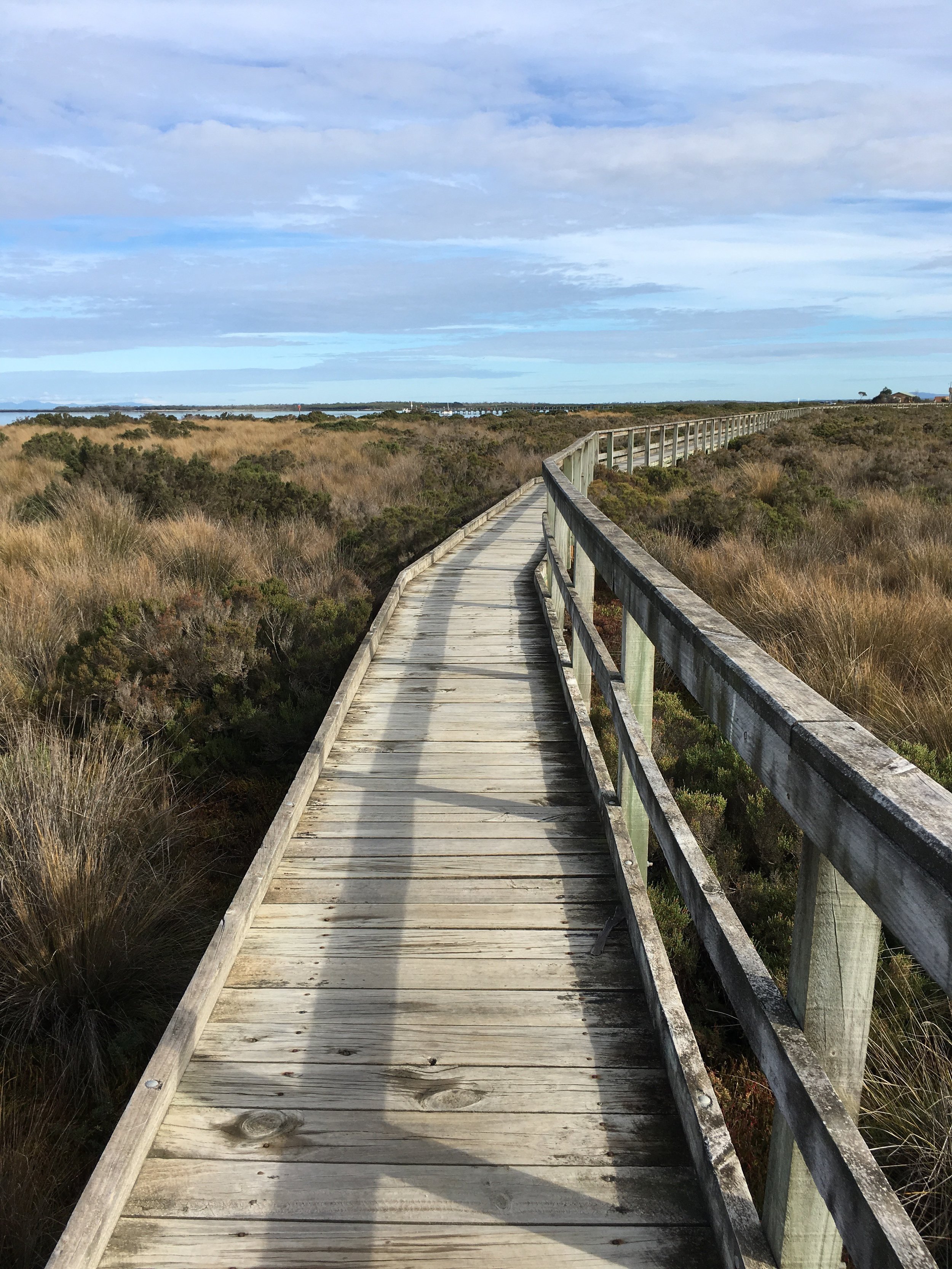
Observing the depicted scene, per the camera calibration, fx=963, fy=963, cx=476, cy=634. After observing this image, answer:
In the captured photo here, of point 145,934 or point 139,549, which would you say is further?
point 139,549

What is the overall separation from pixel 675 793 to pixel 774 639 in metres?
2.49

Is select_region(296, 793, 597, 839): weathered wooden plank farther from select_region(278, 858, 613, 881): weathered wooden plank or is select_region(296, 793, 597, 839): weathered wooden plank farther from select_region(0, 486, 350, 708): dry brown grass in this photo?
select_region(0, 486, 350, 708): dry brown grass

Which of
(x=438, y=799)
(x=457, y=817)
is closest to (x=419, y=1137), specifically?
(x=457, y=817)

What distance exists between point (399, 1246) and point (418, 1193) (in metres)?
0.14

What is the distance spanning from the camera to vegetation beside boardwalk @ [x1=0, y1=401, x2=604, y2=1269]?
3.53 m

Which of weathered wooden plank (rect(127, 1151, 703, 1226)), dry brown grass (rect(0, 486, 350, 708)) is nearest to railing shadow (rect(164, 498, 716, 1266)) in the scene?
weathered wooden plank (rect(127, 1151, 703, 1226))

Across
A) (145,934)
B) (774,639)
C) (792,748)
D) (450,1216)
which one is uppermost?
(792,748)

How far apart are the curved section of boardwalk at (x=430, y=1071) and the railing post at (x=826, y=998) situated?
48 cm

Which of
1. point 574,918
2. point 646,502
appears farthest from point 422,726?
point 646,502

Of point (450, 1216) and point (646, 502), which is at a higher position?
point (646, 502)

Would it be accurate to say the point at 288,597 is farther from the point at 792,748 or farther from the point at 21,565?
the point at 792,748

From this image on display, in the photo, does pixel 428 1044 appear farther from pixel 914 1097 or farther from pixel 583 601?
pixel 583 601

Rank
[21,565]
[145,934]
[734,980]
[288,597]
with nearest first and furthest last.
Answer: [734,980], [145,934], [288,597], [21,565]

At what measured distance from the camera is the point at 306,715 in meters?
6.42
